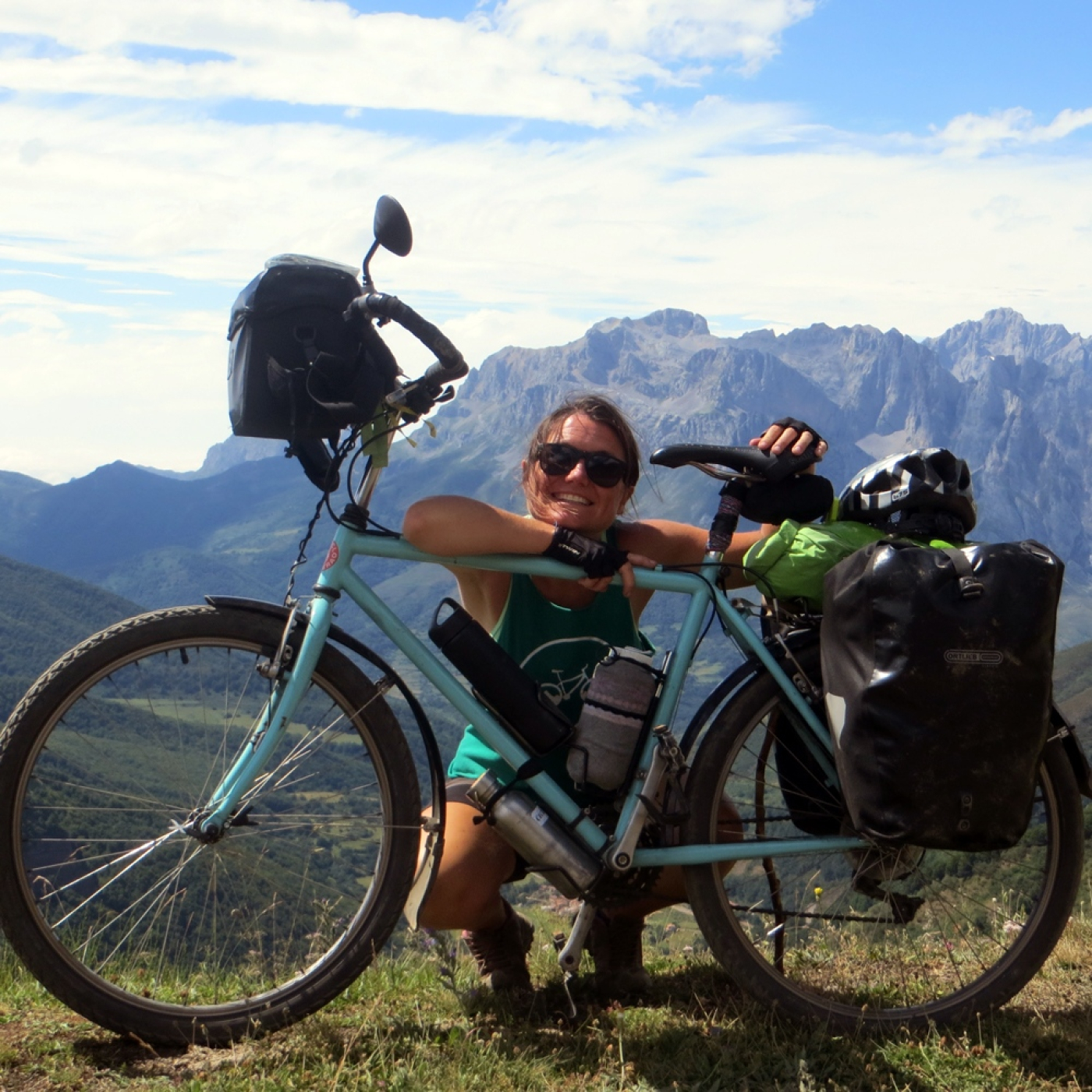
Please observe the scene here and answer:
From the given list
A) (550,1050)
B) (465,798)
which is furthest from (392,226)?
(550,1050)

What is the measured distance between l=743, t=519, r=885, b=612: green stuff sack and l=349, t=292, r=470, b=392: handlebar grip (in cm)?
119

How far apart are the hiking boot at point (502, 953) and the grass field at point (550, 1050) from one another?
11 cm

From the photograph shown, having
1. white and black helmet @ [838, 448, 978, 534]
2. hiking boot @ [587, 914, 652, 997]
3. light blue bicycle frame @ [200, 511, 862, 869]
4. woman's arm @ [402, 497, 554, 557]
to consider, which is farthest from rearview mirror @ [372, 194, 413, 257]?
hiking boot @ [587, 914, 652, 997]

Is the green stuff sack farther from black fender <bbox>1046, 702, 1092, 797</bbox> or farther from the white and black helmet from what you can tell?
black fender <bbox>1046, 702, 1092, 797</bbox>

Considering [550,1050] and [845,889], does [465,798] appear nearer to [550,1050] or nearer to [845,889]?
[550,1050]

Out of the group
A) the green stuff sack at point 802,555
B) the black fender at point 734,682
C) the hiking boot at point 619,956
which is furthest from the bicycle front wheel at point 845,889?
the hiking boot at point 619,956

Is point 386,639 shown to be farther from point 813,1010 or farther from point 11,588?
point 11,588

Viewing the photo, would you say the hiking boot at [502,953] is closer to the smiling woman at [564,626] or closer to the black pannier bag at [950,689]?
the smiling woman at [564,626]

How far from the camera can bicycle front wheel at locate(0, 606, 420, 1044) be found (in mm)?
3166

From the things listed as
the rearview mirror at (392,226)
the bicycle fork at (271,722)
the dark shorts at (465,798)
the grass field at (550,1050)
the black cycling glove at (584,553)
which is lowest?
the grass field at (550,1050)

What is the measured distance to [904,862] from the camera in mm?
3605

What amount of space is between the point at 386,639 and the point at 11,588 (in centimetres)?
21251

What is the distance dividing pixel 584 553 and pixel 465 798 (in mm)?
1044

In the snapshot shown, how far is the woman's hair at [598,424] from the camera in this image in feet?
13.1
